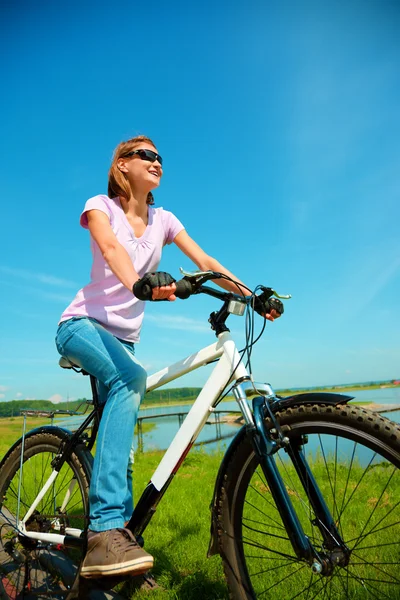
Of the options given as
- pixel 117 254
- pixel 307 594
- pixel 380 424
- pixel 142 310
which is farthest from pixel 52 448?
pixel 380 424

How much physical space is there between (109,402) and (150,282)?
0.81 m

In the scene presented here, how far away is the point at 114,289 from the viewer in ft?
8.66

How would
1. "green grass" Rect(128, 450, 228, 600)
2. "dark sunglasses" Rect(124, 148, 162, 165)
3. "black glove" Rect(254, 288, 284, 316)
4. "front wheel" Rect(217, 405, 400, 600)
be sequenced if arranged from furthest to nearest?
"dark sunglasses" Rect(124, 148, 162, 165)
"green grass" Rect(128, 450, 228, 600)
"black glove" Rect(254, 288, 284, 316)
"front wheel" Rect(217, 405, 400, 600)

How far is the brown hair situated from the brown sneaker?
1932 mm

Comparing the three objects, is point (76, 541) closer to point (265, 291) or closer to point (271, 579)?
point (271, 579)

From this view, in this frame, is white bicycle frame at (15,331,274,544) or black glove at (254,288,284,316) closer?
white bicycle frame at (15,331,274,544)

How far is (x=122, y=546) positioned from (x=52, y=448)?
42.1 inches

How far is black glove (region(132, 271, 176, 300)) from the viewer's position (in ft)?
6.03

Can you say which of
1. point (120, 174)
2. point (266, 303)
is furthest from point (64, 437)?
point (120, 174)

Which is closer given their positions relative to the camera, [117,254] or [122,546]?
[122,546]

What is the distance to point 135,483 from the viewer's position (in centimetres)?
595

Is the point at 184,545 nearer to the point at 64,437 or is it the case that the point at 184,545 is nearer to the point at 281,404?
the point at 64,437

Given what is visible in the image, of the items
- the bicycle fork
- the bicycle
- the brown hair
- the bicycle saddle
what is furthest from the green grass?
the brown hair

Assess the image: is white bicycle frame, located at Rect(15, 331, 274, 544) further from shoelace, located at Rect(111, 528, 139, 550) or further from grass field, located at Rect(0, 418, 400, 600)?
grass field, located at Rect(0, 418, 400, 600)
